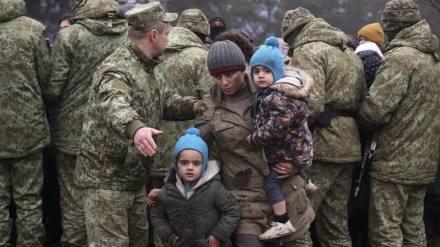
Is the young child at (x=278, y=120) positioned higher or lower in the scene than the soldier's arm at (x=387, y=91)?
higher

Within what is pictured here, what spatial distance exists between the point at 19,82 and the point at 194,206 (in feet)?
7.07

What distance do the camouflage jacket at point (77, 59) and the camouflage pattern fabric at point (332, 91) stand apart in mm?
1549

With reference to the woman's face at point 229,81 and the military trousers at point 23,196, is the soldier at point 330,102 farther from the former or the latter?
the military trousers at point 23,196

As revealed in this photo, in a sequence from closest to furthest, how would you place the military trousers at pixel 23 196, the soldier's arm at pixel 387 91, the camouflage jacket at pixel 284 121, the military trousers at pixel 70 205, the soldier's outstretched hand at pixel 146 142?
the soldier's outstretched hand at pixel 146 142 → the camouflage jacket at pixel 284 121 → the military trousers at pixel 23 196 → the soldier's arm at pixel 387 91 → the military trousers at pixel 70 205

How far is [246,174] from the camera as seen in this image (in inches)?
178

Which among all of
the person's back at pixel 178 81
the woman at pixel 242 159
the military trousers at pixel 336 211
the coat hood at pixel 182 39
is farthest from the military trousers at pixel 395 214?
the coat hood at pixel 182 39

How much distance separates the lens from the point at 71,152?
611 centimetres

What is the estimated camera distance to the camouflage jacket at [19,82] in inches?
227

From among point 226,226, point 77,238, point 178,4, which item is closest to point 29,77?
point 77,238

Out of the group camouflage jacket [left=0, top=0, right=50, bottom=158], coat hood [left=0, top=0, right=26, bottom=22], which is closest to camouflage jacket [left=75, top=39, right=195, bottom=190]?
camouflage jacket [left=0, top=0, right=50, bottom=158]

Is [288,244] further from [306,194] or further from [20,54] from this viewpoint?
[20,54]

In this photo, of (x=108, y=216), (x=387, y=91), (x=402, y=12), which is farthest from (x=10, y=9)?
(x=402, y=12)

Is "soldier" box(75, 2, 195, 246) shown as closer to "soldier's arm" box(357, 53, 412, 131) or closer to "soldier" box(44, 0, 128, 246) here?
"soldier" box(44, 0, 128, 246)

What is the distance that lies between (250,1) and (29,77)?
196 inches
